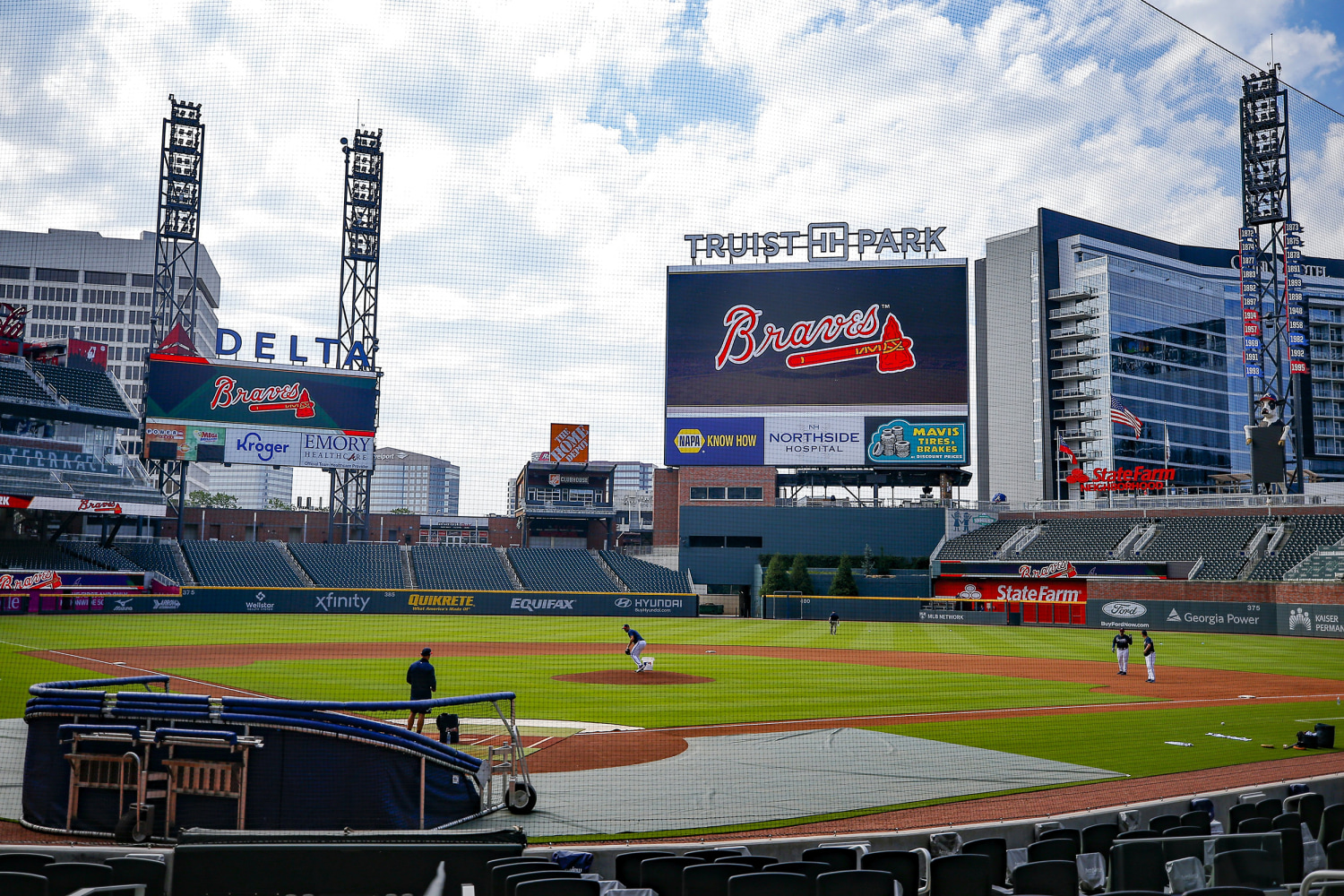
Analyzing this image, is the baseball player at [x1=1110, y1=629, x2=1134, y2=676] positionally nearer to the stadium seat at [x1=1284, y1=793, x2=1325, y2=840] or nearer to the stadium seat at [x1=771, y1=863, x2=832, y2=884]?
the stadium seat at [x1=1284, y1=793, x2=1325, y2=840]

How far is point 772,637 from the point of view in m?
38.9

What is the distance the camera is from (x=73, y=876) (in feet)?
18.4

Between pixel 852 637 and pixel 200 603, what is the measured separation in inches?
1205

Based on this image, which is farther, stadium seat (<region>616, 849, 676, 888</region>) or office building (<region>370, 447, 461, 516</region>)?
office building (<region>370, 447, 461, 516</region>)

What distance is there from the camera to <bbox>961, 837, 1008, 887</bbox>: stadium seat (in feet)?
22.4

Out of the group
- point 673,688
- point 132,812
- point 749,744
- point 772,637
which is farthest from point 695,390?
point 132,812

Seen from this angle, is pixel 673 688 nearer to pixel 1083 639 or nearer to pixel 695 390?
pixel 1083 639

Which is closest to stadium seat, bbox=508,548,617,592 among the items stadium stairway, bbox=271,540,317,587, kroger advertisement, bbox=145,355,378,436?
stadium stairway, bbox=271,540,317,587

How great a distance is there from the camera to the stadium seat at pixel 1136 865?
6484mm

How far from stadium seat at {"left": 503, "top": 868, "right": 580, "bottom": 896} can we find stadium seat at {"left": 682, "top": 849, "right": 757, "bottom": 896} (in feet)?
2.70

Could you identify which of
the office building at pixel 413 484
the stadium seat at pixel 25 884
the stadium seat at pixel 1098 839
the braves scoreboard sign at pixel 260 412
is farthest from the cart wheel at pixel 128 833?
the office building at pixel 413 484

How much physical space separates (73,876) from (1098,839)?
7.15 meters

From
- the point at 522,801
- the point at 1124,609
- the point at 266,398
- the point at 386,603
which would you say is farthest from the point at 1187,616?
the point at 266,398

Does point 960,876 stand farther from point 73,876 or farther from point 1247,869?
point 73,876
